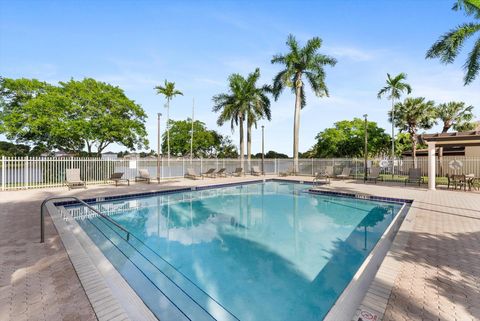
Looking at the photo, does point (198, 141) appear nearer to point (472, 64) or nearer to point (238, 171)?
point (238, 171)

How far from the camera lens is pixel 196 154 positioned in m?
50.1

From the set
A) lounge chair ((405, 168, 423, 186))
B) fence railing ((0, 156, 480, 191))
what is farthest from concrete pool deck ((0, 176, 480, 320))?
lounge chair ((405, 168, 423, 186))

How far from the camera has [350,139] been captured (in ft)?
119

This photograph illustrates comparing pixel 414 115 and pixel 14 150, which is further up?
pixel 414 115

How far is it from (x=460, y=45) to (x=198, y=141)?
41.7 m

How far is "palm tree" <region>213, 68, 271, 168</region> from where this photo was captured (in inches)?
995

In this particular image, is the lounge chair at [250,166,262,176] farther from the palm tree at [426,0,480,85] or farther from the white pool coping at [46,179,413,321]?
the white pool coping at [46,179,413,321]

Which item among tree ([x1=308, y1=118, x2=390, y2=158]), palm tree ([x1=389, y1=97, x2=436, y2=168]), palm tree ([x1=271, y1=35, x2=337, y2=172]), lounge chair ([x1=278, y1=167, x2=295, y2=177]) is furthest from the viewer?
tree ([x1=308, y1=118, x2=390, y2=158])

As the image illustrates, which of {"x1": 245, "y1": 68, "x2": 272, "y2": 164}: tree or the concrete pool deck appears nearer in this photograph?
the concrete pool deck

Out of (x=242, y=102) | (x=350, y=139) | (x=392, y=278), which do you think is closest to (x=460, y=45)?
(x=392, y=278)

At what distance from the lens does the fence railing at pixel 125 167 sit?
12.6 m

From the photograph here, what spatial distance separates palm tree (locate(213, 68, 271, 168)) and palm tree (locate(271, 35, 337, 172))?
3433 mm

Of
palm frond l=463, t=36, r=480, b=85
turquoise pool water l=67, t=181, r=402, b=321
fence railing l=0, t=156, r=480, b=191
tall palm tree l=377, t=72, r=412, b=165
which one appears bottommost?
turquoise pool water l=67, t=181, r=402, b=321

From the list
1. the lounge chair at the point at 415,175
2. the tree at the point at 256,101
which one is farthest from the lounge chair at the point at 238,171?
the lounge chair at the point at 415,175
